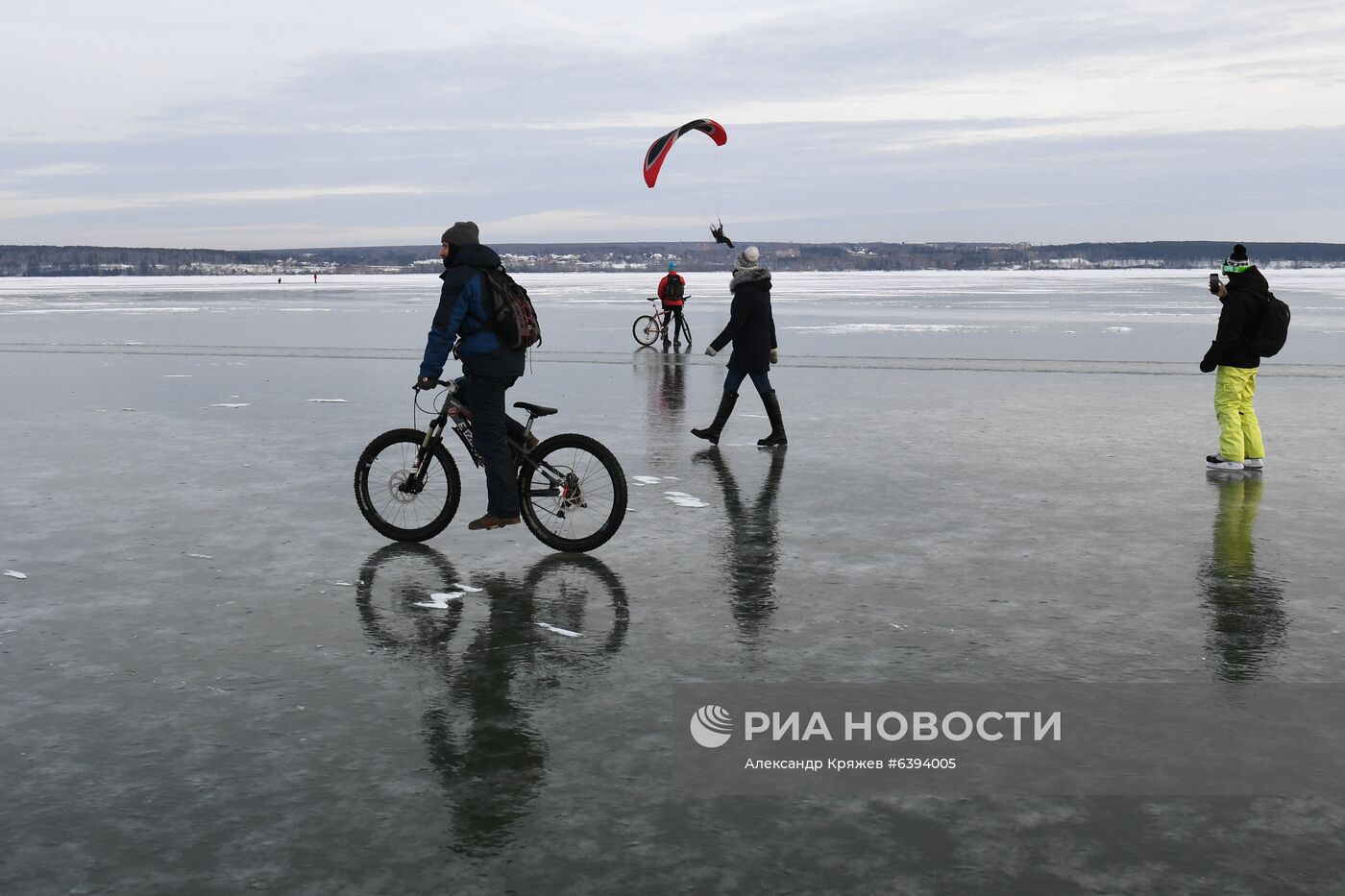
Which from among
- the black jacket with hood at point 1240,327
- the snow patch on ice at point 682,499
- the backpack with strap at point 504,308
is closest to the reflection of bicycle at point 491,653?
the backpack with strap at point 504,308

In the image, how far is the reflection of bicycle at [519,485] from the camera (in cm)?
866

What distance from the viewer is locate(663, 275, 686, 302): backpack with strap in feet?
92.4

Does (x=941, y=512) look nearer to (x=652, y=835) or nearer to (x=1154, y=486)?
(x=1154, y=486)

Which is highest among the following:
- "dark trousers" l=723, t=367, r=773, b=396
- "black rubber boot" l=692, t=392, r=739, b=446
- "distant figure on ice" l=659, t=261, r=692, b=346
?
"distant figure on ice" l=659, t=261, r=692, b=346

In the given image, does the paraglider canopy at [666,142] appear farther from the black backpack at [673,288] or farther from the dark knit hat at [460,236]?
the dark knit hat at [460,236]

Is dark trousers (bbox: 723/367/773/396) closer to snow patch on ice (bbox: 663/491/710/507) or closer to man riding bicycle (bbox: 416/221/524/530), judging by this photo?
snow patch on ice (bbox: 663/491/710/507)

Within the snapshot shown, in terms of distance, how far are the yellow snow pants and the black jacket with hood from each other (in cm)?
9

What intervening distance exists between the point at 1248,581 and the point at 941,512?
253 cm

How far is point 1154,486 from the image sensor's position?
11.1 m

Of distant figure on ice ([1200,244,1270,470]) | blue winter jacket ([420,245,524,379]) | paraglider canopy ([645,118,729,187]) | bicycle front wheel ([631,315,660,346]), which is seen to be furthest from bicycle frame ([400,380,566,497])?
Answer: bicycle front wheel ([631,315,660,346])

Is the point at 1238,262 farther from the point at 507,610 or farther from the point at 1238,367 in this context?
the point at 507,610

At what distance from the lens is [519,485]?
348 inches

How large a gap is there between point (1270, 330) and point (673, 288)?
1704 cm

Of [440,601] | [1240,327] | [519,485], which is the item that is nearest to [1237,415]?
[1240,327]
